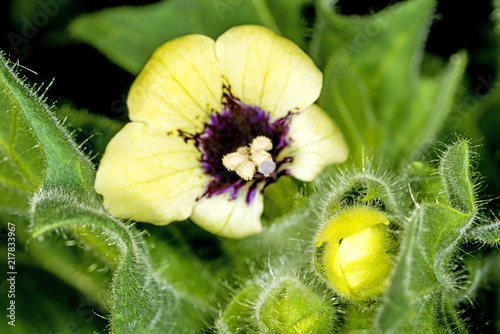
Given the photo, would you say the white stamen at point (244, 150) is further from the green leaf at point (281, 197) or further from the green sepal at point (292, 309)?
the green sepal at point (292, 309)

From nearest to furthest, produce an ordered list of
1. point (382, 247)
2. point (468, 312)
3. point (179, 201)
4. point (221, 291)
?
1. point (382, 247)
2. point (179, 201)
3. point (468, 312)
4. point (221, 291)

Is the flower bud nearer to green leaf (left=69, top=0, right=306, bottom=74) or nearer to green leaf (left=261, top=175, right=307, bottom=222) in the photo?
green leaf (left=261, top=175, right=307, bottom=222)

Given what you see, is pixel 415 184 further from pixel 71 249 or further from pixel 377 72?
pixel 71 249

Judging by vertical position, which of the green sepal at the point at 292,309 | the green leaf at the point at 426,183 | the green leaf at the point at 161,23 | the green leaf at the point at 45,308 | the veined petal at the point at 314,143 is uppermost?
the green leaf at the point at 161,23

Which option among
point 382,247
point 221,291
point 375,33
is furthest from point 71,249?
point 375,33

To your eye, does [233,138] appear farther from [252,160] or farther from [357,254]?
[357,254]

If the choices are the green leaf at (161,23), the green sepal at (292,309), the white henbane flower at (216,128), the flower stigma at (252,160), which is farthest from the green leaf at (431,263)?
the green leaf at (161,23)
